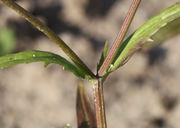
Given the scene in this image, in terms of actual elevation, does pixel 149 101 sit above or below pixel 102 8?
below

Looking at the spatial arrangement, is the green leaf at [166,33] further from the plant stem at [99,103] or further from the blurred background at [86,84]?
the blurred background at [86,84]

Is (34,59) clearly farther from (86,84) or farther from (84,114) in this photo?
(86,84)

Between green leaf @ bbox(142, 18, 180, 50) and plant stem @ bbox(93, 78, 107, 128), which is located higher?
green leaf @ bbox(142, 18, 180, 50)

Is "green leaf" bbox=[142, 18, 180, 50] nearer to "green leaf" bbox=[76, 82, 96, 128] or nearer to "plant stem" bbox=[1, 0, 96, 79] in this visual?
"plant stem" bbox=[1, 0, 96, 79]

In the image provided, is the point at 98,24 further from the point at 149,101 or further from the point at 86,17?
the point at 149,101

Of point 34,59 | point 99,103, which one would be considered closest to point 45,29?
point 34,59

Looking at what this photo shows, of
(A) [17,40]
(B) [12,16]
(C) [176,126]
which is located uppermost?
(B) [12,16]

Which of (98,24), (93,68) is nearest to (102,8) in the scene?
(98,24)

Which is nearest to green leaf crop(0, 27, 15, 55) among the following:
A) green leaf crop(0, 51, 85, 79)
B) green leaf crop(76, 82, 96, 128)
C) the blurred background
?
the blurred background
